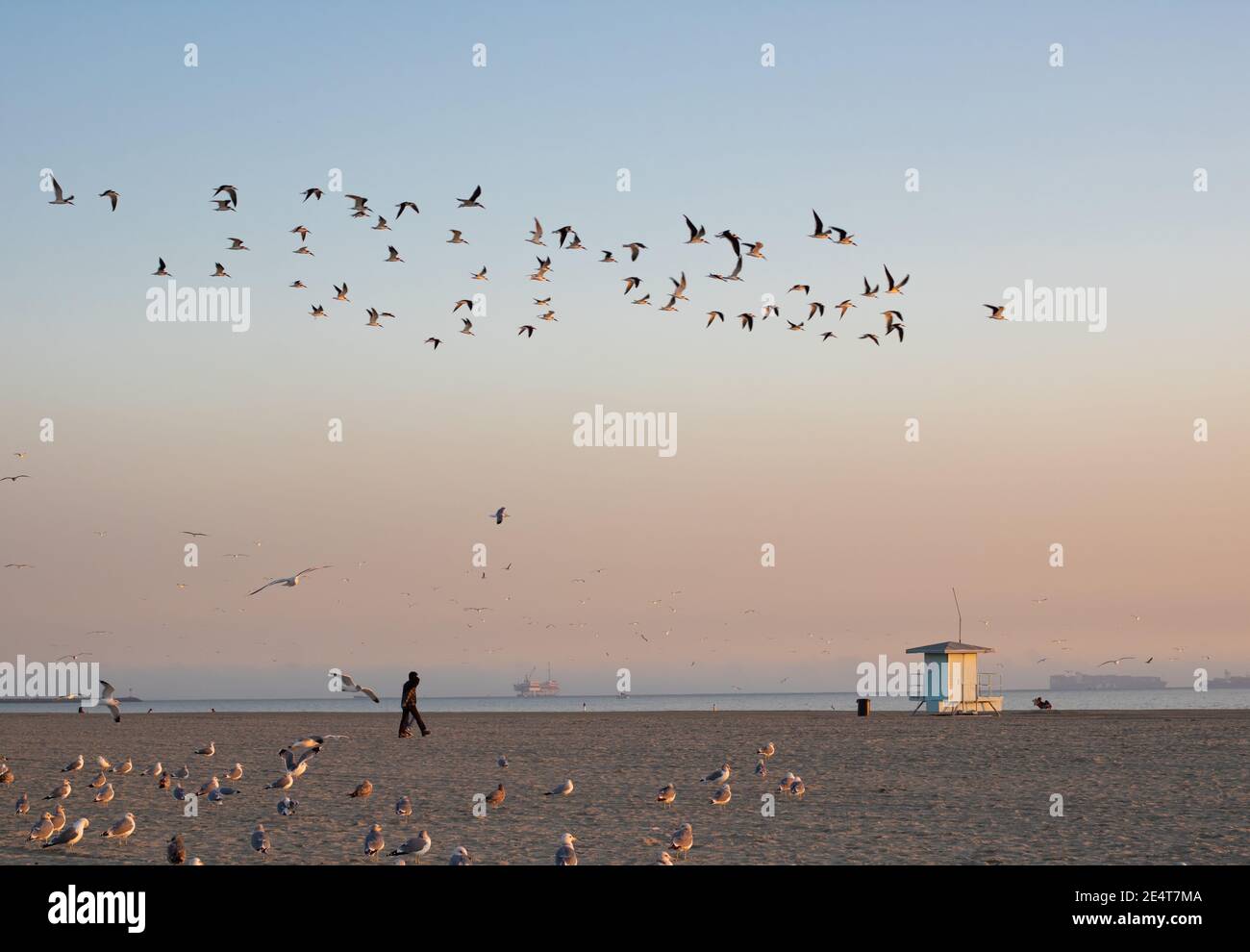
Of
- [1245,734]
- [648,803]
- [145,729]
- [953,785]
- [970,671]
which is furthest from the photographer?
[970,671]

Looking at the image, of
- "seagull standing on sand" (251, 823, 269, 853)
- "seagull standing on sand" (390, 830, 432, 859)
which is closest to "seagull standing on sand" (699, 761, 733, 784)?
"seagull standing on sand" (390, 830, 432, 859)

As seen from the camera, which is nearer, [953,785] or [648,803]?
[648,803]

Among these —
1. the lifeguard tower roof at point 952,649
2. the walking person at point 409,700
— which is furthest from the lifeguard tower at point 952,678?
the walking person at point 409,700

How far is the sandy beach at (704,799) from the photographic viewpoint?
1833cm

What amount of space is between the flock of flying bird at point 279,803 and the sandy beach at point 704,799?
0.65ft

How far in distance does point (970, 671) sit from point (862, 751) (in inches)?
1260

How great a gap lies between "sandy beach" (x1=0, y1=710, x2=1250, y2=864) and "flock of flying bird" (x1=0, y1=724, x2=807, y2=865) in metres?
0.20

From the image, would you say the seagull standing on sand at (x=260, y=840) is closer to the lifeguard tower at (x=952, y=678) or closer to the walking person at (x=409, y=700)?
the walking person at (x=409, y=700)

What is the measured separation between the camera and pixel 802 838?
63.9 feet

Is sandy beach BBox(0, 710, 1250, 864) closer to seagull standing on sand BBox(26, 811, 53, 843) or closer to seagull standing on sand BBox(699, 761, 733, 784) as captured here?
seagull standing on sand BBox(26, 811, 53, 843)

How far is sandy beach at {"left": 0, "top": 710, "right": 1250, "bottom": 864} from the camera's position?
18328 mm

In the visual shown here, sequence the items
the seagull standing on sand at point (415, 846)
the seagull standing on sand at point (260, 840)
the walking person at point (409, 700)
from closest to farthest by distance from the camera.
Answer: the seagull standing on sand at point (415, 846), the seagull standing on sand at point (260, 840), the walking person at point (409, 700)
